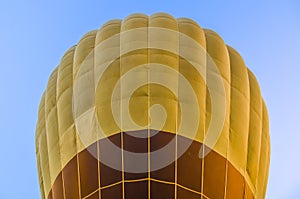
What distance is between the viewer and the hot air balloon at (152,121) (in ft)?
23.4

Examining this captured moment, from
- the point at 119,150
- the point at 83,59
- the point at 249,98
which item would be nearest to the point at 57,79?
the point at 83,59

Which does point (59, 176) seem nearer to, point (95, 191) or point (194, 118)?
point (95, 191)

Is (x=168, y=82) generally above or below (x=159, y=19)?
below

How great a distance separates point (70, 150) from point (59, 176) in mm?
291

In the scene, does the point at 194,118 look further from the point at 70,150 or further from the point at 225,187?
the point at 70,150

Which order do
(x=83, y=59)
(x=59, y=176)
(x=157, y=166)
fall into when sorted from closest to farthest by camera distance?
(x=157, y=166), (x=59, y=176), (x=83, y=59)

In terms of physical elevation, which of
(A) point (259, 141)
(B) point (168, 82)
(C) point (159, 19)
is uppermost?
(C) point (159, 19)

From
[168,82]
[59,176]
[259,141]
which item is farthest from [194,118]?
[59,176]

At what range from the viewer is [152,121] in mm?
7199

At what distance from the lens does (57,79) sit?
8.28 metres

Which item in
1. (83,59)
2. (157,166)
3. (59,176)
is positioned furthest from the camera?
(83,59)

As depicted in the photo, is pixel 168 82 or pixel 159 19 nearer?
pixel 168 82

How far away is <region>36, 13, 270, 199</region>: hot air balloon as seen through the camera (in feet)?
23.4

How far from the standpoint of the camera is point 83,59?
26.5 ft
